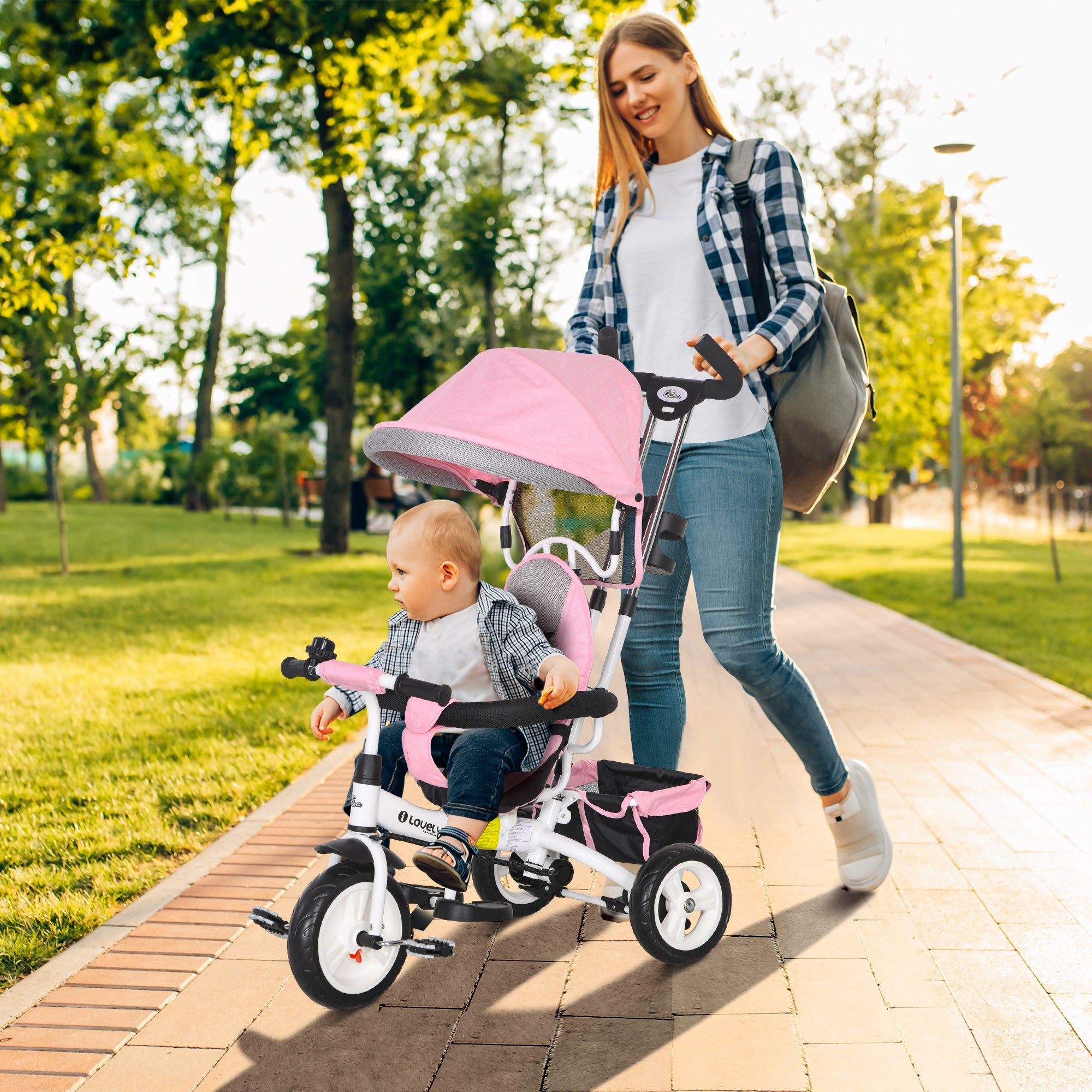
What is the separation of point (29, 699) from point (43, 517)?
23.4 m

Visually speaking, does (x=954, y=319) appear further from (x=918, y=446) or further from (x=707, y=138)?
(x=918, y=446)

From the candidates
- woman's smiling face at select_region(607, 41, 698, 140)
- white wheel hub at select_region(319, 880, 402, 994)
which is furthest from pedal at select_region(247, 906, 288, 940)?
woman's smiling face at select_region(607, 41, 698, 140)

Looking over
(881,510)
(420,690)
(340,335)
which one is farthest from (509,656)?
(881,510)

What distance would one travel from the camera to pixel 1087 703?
6809mm

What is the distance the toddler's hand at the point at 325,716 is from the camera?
2936 millimetres

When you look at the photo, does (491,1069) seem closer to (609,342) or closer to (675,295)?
(609,342)

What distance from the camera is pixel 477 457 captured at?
303 centimetres

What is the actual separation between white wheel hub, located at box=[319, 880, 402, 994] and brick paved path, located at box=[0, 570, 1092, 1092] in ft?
0.37

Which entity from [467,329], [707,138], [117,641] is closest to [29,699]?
[117,641]

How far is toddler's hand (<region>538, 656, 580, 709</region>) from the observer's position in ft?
9.11

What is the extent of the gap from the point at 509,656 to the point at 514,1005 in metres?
0.85

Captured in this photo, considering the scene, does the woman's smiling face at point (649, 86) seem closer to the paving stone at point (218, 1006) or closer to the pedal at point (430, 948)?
the pedal at point (430, 948)

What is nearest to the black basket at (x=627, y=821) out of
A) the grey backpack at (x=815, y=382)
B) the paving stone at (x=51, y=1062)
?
the grey backpack at (x=815, y=382)

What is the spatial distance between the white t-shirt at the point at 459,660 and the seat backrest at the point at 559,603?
0.56 ft
